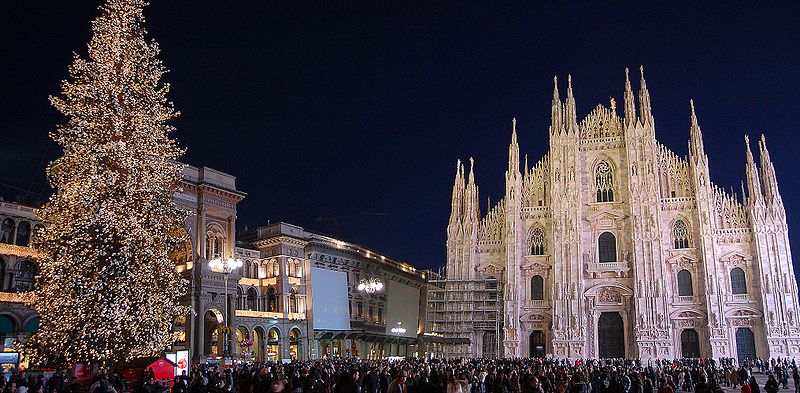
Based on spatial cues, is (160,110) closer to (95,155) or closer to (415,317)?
(95,155)

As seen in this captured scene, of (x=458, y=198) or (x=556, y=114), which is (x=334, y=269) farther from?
(x=556, y=114)

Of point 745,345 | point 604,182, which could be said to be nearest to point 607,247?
point 604,182

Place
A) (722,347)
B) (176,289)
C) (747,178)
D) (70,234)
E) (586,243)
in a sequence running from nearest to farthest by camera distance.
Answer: (70,234)
(176,289)
(722,347)
(747,178)
(586,243)

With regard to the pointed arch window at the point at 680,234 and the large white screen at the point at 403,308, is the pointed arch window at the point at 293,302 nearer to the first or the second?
the large white screen at the point at 403,308

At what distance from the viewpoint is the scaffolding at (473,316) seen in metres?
58.6

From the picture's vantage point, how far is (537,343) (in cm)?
5769

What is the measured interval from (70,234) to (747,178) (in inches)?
1998

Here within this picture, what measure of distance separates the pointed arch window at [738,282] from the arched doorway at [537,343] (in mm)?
15354

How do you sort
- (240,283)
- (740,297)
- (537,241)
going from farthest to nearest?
1. (537,241)
2. (740,297)
3. (240,283)

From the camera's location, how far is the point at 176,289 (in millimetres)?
22094

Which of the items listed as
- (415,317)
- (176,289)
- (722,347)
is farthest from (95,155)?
(722,347)

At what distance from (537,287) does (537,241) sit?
3983mm

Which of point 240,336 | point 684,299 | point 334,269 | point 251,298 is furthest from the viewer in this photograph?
point 334,269

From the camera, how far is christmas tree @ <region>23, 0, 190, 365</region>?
20031mm
